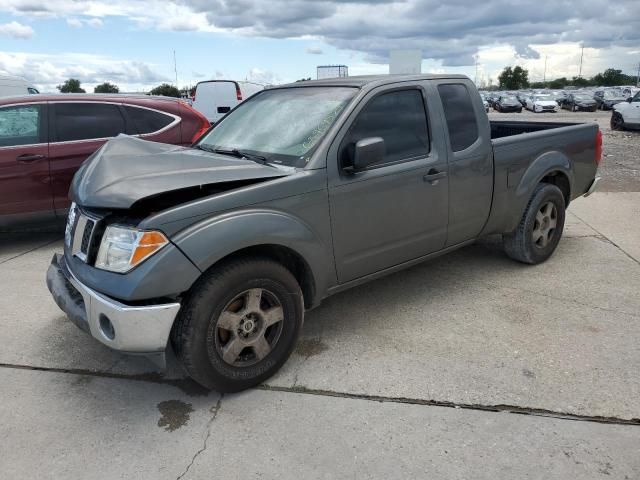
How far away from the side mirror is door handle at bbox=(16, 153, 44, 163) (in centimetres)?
418

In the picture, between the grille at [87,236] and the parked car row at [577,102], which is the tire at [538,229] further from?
the parked car row at [577,102]

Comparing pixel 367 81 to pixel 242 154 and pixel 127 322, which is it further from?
pixel 127 322

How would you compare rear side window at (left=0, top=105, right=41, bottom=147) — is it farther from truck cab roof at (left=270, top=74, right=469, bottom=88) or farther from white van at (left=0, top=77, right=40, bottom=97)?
white van at (left=0, top=77, right=40, bottom=97)

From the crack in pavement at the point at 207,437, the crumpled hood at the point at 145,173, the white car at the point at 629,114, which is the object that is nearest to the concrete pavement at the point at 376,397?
the crack in pavement at the point at 207,437

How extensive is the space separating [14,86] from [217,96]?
4896 mm

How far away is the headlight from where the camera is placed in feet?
8.86

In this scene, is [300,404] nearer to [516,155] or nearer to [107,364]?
[107,364]

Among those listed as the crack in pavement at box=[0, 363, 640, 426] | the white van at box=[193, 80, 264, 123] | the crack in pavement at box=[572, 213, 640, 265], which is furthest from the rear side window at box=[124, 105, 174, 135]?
the white van at box=[193, 80, 264, 123]

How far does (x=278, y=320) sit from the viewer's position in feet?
10.4

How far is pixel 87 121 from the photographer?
6.18 metres

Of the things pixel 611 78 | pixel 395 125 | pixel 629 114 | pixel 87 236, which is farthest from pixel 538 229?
pixel 611 78

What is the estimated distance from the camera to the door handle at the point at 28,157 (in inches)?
227

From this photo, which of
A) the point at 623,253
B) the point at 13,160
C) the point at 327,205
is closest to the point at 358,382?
the point at 327,205

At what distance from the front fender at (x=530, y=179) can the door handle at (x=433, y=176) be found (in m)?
1.05
